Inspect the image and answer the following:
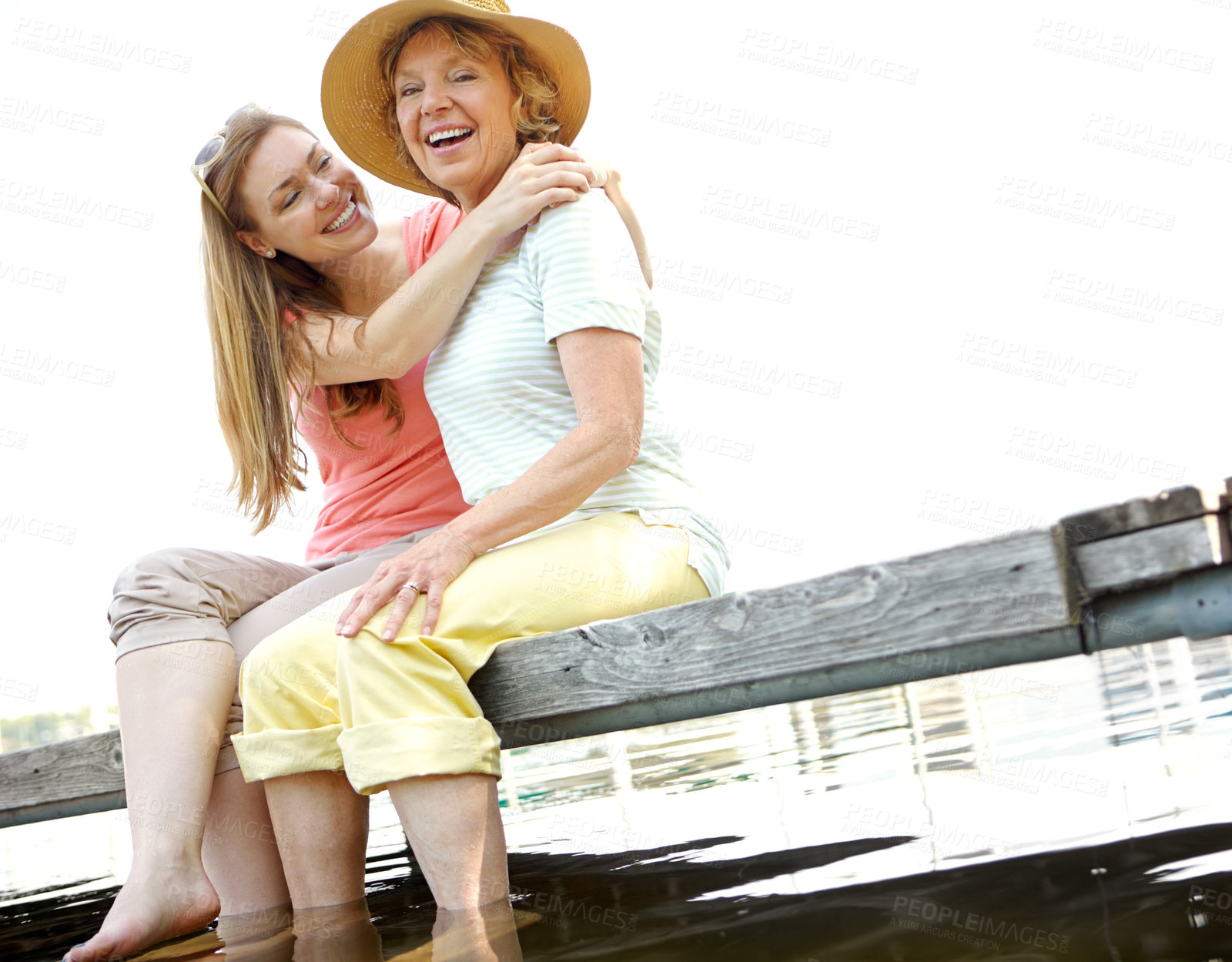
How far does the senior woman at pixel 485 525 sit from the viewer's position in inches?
54.5

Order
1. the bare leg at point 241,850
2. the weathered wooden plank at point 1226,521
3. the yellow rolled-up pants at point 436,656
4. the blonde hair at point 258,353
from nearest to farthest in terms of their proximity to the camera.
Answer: the weathered wooden plank at point 1226,521 → the yellow rolled-up pants at point 436,656 → the bare leg at point 241,850 → the blonde hair at point 258,353

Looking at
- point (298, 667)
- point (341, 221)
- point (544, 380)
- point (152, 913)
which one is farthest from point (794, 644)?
point (341, 221)

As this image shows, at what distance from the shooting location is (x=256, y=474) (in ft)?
6.56

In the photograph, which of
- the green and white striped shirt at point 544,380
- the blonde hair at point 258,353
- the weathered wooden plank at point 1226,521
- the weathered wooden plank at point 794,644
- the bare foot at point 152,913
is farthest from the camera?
the blonde hair at point 258,353

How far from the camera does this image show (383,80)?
210 cm

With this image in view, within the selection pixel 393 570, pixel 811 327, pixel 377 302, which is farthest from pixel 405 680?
pixel 811 327

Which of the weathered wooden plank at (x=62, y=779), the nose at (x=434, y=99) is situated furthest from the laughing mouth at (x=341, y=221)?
the weathered wooden plank at (x=62, y=779)

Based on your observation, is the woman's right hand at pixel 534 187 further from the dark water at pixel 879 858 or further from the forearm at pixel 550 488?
the dark water at pixel 879 858

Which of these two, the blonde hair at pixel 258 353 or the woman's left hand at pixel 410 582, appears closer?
the woman's left hand at pixel 410 582

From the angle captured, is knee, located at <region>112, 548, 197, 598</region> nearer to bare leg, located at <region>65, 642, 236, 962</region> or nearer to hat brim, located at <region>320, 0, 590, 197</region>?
bare leg, located at <region>65, 642, 236, 962</region>

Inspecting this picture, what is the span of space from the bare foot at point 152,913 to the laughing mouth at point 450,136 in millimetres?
1292

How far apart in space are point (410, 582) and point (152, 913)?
0.64 meters

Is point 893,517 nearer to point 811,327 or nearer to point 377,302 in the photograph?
point 811,327

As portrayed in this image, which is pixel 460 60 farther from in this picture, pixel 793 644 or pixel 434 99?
pixel 793 644
